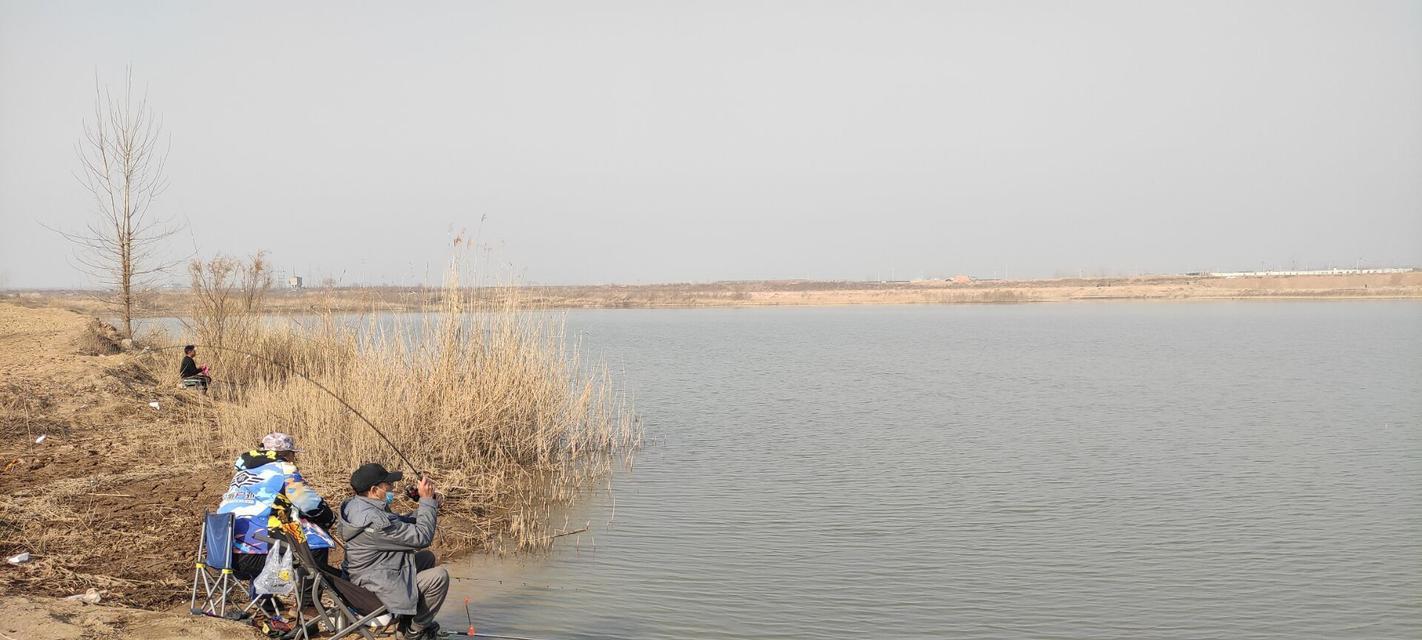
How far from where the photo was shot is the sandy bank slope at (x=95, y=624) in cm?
502

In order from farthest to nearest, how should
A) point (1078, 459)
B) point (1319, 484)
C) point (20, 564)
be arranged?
point (1078, 459) < point (1319, 484) < point (20, 564)

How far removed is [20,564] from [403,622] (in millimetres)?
2971

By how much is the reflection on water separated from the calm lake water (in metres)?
0.04

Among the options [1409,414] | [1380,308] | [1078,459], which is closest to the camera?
[1078,459]

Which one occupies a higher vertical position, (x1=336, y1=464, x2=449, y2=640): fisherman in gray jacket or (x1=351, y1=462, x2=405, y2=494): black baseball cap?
(x1=351, y1=462, x2=405, y2=494): black baseball cap

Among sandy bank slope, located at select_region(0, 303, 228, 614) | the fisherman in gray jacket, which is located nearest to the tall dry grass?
sandy bank slope, located at select_region(0, 303, 228, 614)

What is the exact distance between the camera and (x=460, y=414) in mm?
11000

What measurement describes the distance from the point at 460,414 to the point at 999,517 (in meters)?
5.52

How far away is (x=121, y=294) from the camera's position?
56.0ft

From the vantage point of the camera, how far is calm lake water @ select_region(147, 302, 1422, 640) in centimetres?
728

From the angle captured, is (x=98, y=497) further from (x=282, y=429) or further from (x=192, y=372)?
(x=192, y=372)

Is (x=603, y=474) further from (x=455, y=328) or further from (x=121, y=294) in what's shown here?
(x=121, y=294)

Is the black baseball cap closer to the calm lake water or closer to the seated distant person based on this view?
the calm lake water

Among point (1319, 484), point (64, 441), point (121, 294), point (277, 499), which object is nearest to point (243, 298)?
point (121, 294)
